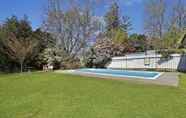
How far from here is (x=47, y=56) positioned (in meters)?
28.3

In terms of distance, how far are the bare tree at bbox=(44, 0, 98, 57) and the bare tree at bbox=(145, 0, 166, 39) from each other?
7.98 metres

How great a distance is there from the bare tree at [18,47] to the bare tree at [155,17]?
53.3 ft

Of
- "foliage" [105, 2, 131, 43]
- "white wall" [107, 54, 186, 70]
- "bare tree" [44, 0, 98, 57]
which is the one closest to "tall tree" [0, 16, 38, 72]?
"bare tree" [44, 0, 98, 57]

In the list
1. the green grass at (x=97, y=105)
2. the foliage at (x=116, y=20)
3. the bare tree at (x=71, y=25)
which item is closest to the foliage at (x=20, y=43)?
the bare tree at (x=71, y=25)

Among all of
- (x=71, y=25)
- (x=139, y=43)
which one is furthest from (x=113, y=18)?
(x=71, y=25)

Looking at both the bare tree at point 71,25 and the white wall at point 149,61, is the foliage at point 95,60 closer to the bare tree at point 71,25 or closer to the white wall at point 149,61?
the white wall at point 149,61

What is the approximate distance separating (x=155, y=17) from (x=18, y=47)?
19.2m

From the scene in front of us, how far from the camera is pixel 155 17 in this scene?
32000 mm

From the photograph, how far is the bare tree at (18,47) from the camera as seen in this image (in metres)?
26.0

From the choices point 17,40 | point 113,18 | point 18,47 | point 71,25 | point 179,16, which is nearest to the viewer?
point 18,47

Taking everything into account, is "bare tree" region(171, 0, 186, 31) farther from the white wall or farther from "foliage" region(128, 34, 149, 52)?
the white wall

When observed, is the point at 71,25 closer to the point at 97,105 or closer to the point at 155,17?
the point at 155,17

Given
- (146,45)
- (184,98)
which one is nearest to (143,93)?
(184,98)

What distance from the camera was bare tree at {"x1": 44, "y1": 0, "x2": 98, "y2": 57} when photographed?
3009cm
